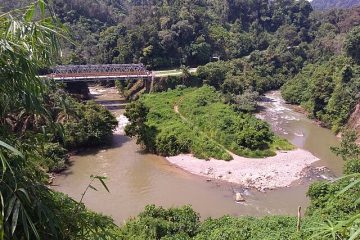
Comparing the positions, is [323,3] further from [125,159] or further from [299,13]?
Answer: [125,159]

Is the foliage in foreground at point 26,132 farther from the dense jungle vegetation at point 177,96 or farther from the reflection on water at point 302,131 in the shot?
the reflection on water at point 302,131

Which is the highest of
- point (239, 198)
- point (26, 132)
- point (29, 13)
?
point (29, 13)

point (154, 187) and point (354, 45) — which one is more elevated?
point (354, 45)

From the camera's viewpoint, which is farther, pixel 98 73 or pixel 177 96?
pixel 98 73

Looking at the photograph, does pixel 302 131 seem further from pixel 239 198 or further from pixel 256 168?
pixel 239 198

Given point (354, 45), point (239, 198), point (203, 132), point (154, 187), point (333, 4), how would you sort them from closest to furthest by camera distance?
1. point (239, 198)
2. point (154, 187)
3. point (203, 132)
4. point (354, 45)
5. point (333, 4)

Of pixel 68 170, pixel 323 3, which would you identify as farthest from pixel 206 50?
pixel 323 3


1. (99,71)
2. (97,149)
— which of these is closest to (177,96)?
(99,71)

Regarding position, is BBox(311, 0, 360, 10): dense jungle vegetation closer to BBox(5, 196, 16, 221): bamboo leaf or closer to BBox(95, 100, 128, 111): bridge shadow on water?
BBox(95, 100, 128, 111): bridge shadow on water
